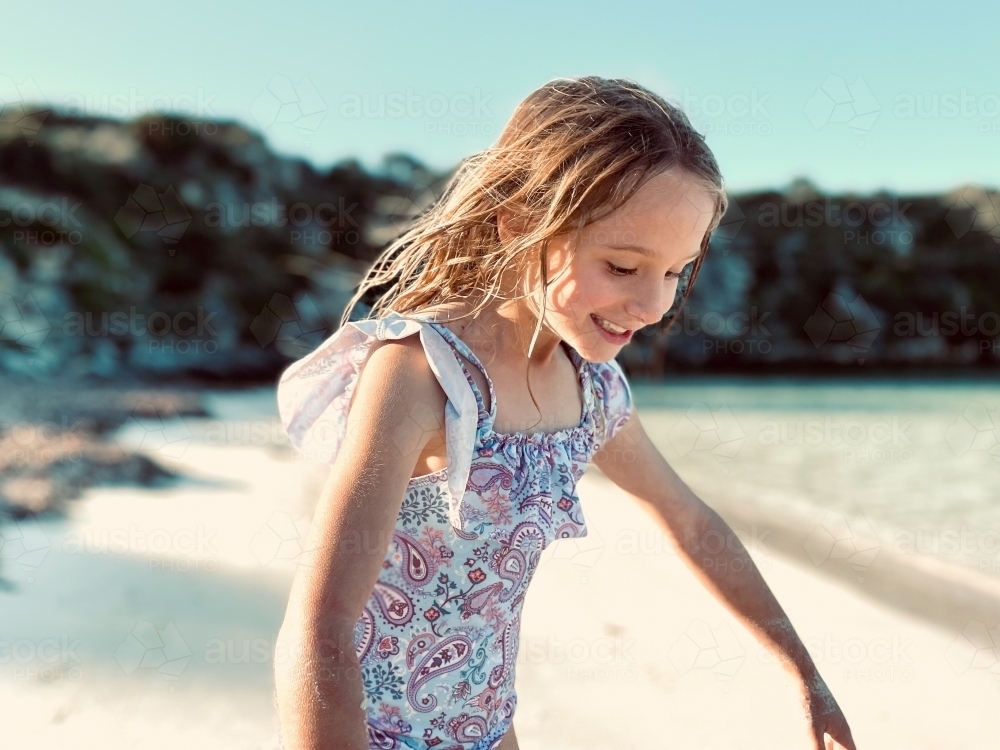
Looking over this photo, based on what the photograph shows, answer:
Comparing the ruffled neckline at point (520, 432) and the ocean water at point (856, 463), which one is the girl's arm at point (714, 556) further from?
the ocean water at point (856, 463)

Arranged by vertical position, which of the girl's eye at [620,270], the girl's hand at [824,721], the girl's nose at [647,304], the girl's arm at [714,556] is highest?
the girl's eye at [620,270]

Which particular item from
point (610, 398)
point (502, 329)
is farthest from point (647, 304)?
point (610, 398)

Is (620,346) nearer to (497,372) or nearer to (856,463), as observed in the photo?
(497,372)

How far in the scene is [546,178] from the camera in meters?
1.08

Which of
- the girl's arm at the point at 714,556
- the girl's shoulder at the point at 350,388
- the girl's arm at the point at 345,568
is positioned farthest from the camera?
the girl's arm at the point at 714,556

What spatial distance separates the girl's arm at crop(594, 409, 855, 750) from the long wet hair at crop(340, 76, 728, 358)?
314 mm

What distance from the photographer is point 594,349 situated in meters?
1.11

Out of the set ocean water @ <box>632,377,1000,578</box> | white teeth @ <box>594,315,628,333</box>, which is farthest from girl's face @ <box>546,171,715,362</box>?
ocean water @ <box>632,377,1000,578</box>

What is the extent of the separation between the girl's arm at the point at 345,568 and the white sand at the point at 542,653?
0.74m

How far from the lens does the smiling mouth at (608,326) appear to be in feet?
3.56

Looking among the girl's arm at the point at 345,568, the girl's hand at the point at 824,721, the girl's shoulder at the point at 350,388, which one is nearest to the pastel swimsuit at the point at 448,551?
the girl's shoulder at the point at 350,388

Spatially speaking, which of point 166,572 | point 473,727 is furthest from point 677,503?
point 166,572

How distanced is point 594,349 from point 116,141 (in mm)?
22209

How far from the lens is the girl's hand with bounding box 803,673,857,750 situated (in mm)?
1186
